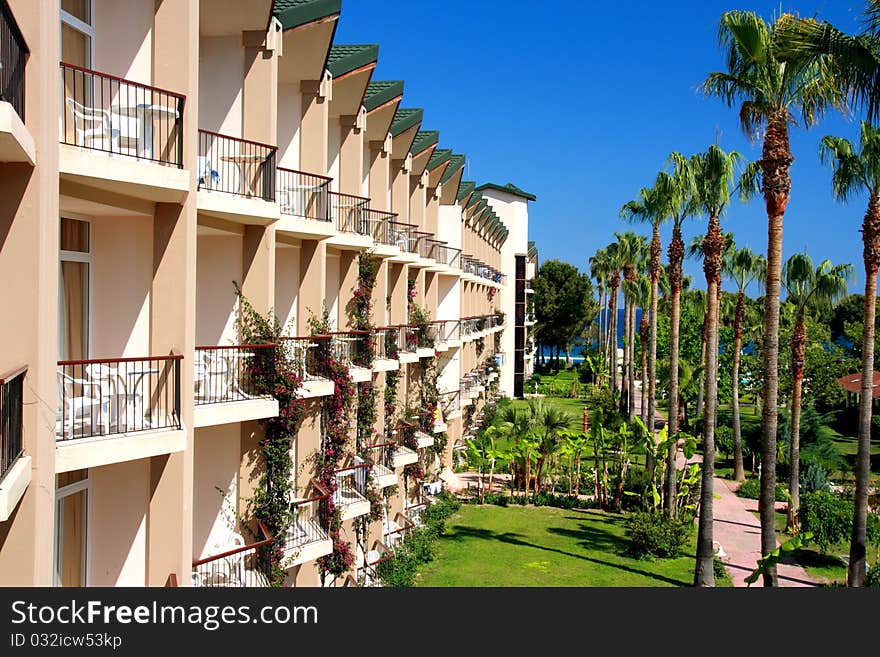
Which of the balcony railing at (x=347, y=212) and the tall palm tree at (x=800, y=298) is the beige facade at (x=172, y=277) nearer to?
the balcony railing at (x=347, y=212)

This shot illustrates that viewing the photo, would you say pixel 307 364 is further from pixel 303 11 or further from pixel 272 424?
pixel 303 11

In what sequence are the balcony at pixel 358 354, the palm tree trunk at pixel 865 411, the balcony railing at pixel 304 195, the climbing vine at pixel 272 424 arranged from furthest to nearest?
1. the balcony at pixel 358 354
2. the palm tree trunk at pixel 865 411
3. the balcony railing at pixel 304 195
4. the climbing vine at pixel 272 424

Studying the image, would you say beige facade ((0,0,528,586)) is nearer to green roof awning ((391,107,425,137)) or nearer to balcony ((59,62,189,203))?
balcony ((59,62,189,203))

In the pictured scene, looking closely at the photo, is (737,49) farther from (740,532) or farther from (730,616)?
(740,532)

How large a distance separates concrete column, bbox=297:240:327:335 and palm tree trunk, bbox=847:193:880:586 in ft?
46.0

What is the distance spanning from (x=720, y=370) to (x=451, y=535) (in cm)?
3423

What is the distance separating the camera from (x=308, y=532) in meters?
18.4

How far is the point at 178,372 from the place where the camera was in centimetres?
1197

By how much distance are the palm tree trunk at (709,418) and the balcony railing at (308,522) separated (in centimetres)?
1191

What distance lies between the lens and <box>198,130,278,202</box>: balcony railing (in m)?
14.9

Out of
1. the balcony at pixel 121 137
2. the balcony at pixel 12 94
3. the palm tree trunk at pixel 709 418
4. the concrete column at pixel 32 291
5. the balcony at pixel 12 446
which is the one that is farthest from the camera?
the palm tree trunk at pixel 709 418

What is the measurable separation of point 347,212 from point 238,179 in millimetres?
6692

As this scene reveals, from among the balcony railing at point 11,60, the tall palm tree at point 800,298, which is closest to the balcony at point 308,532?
the balcony railing at point 11,60

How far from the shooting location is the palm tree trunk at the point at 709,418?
2442 centimetres
